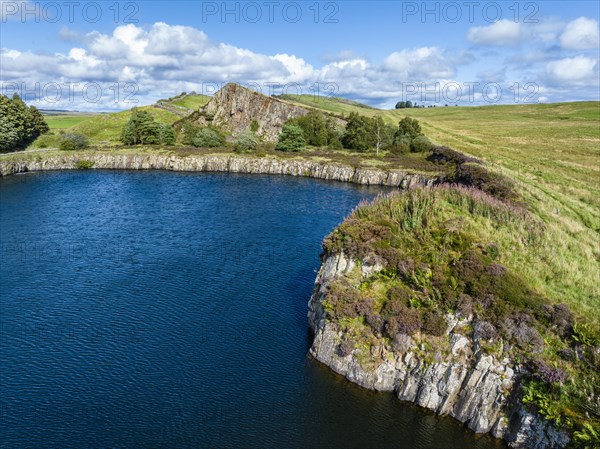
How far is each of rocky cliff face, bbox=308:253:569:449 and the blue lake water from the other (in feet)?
2.97

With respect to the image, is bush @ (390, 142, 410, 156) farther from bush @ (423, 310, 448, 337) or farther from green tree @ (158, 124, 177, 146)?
bush @ (423, 310, 448, 337)

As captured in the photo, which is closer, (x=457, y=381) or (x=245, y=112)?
(x=457, y=381)

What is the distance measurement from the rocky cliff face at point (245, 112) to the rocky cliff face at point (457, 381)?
418 feet

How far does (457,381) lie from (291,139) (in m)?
112

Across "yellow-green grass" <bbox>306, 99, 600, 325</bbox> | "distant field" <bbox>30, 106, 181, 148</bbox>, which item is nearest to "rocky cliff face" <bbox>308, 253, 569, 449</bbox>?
"yellow-green grass" <bbox>306, 99, 600, 325</bbox>

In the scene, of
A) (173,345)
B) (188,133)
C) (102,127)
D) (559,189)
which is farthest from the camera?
(102,127)

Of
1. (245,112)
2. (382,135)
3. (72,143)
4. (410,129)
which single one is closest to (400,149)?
(382,135)

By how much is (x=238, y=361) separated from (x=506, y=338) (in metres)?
18.9

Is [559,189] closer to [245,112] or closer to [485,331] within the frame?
[485,331]

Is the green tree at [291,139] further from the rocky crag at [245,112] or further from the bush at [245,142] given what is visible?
the rocky crag at [245,112]

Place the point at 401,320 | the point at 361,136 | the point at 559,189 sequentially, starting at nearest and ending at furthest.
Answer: the point at 401,320 → the point at 559,189 → the point at 361,136

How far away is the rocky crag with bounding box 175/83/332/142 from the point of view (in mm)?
151625

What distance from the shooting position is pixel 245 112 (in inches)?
6122

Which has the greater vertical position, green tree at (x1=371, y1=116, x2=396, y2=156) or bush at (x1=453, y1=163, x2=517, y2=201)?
green tree at (x1=371, y1=116, x2=396, y2=156)
